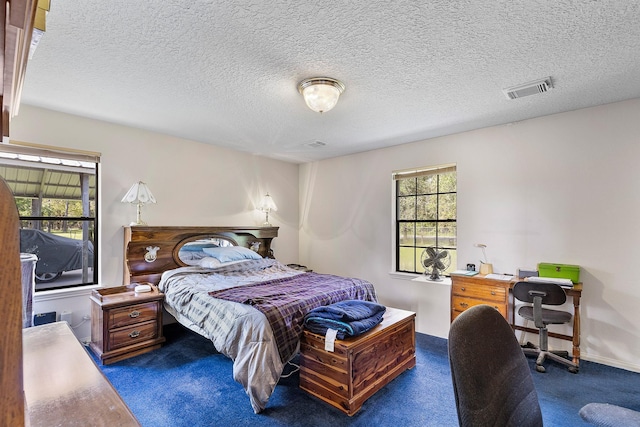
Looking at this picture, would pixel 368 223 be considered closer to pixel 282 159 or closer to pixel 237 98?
pixel 282 159

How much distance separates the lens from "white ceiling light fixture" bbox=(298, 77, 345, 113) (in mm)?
2420

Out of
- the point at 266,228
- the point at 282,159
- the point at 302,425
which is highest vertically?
the point at 282,159

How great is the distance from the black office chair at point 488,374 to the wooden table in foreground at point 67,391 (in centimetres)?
88

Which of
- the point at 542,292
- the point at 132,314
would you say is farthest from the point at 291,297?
the point at 542,292

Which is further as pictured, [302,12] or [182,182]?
[182,182]

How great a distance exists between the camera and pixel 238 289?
3.00m

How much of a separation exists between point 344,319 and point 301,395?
72cm

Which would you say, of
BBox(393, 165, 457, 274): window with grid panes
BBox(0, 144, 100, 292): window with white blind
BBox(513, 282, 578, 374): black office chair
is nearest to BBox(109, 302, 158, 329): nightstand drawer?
BBox(0, 144, 100, 292): window with white blind

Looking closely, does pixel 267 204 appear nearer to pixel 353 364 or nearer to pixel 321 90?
pixel 321 90

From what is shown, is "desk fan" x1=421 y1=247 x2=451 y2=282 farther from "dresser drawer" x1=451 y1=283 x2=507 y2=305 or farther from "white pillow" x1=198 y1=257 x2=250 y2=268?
"white pillow" x1=198 y1=257 x2=250 y2=268

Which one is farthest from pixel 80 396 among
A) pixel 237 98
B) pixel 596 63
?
pixel 596 63

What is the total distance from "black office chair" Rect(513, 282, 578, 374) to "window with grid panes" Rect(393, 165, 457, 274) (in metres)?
1.05

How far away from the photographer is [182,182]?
13.6ft

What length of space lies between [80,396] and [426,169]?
4.05 meters
